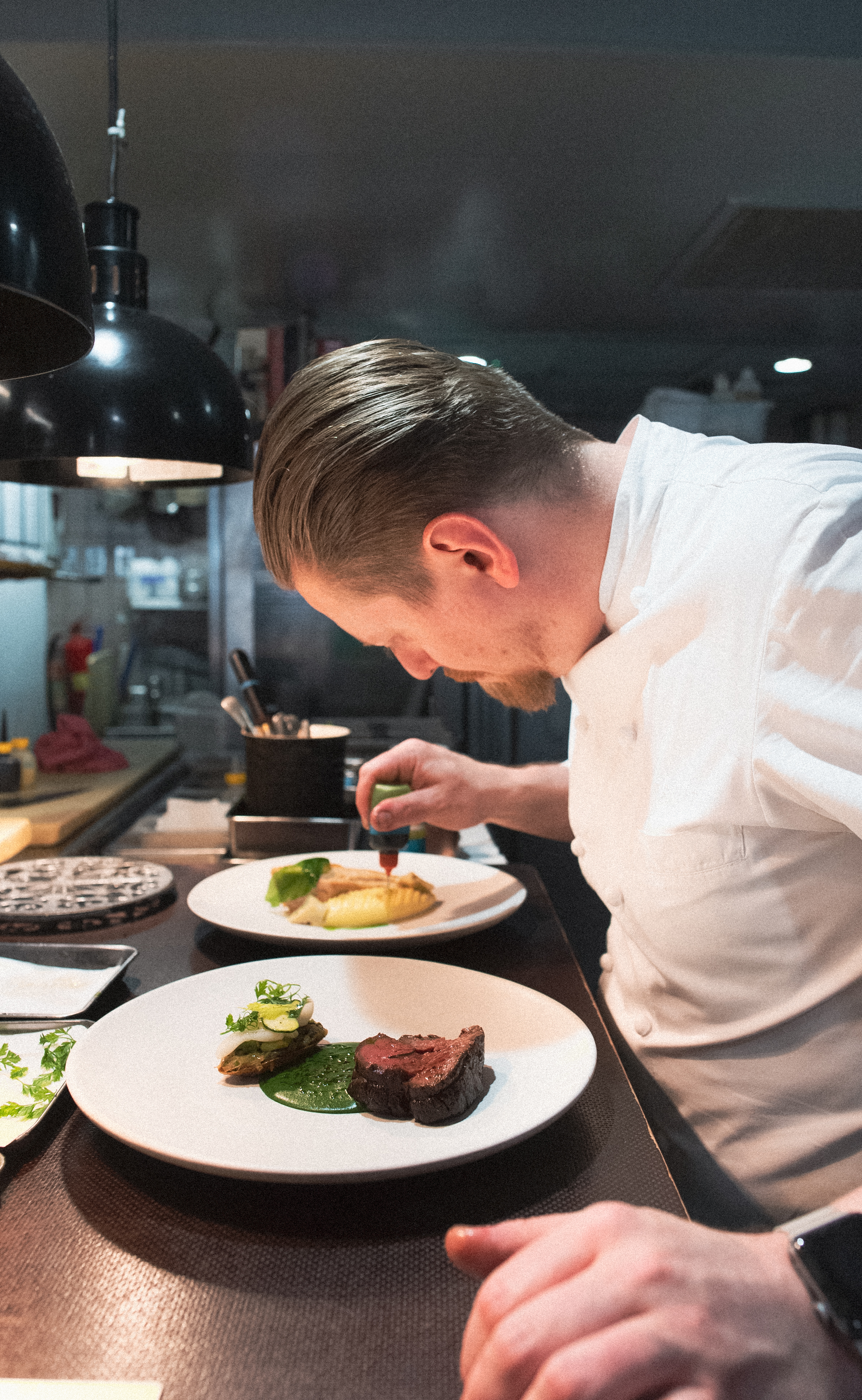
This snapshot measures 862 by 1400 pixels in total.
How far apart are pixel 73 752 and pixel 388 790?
6.26ft

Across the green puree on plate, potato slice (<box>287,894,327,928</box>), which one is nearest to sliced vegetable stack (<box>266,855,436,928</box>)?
potato slice (<box>287,894,327,928</box>)

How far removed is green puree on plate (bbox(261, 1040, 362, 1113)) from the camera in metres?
0.80

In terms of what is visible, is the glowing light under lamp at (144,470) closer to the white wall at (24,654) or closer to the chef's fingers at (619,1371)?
the chef's fingers at (619,1371)

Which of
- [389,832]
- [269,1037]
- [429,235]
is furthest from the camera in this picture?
[429,235]

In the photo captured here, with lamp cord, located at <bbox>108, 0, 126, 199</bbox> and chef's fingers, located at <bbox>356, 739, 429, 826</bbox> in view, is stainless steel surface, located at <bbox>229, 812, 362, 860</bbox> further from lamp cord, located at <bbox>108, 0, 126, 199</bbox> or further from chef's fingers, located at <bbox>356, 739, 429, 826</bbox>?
lamp cord, located at <bbox>108, 0, 126, 199</bbox>

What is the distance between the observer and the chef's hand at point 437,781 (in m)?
1.52

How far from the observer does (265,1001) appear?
3.00ft

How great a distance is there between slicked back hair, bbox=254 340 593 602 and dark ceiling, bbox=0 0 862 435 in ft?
4.88

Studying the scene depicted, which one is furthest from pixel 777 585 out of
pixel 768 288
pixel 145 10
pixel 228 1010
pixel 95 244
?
pixel 768 288

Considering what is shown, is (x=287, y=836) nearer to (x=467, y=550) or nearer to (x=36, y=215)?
(x=467, y=550)

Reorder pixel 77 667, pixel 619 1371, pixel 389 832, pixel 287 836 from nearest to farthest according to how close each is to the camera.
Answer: pixel 619 1371
pixel 389 832
pixel 287 836
pixel 77 667

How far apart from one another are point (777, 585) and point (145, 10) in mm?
2037

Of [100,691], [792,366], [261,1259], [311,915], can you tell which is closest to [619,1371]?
[261,1259]

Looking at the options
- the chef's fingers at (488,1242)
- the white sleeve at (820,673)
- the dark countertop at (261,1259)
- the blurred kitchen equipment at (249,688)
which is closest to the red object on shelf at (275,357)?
the blurred kitchen equipment at (249,688)
